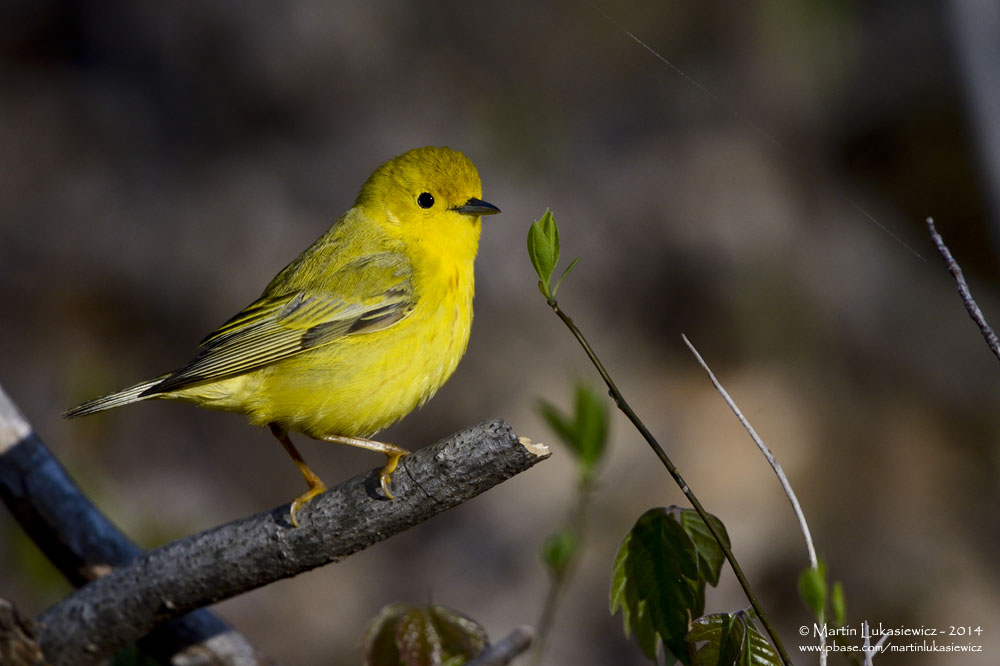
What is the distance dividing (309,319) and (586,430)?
123cm

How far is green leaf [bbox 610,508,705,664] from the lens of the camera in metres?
1.76

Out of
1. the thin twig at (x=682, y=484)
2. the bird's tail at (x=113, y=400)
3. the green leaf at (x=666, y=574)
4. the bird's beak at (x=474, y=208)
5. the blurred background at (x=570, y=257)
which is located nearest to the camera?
the thin twig at (x=682, y=484)

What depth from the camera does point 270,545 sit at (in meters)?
2.47

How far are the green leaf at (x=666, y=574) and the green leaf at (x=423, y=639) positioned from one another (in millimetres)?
560

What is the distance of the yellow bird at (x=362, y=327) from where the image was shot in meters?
2.78

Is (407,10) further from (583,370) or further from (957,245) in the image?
(957,245)

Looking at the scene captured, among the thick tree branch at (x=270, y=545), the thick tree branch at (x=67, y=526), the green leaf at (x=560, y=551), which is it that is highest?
the thick tree branch at (x=67, y=526)

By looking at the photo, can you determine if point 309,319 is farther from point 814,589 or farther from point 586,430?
point 814,589

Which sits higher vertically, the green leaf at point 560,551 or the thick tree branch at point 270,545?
the thick tree branch at point 270,545

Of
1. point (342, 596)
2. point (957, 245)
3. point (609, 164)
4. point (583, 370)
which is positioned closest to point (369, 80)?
point (609, 164)

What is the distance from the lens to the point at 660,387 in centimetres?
595

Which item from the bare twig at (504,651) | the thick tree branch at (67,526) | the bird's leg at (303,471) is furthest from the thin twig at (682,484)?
the thick tree branch at (67,526)

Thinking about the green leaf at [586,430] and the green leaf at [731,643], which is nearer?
the green leaf at [731,643]

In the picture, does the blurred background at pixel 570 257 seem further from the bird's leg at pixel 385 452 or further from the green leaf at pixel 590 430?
the green leaf at pixel 590 430
